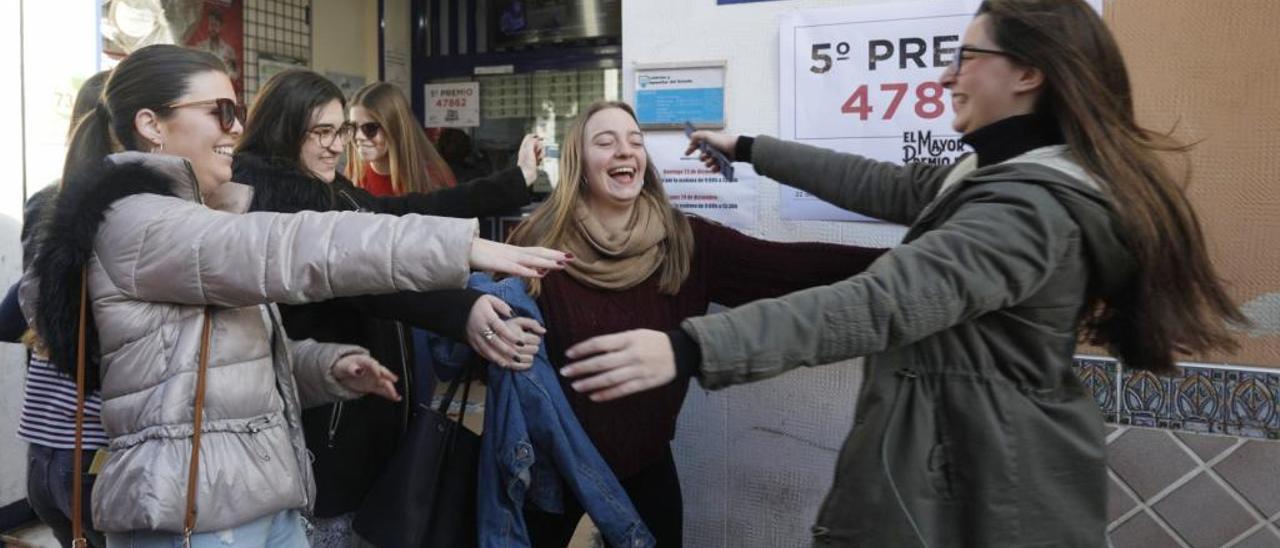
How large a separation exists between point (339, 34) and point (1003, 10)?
6078 mm

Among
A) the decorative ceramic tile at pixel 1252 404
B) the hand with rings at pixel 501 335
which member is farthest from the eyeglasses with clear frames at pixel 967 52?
the decorative ceramic tile at pixel 1252 404

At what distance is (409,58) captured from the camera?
7617mm

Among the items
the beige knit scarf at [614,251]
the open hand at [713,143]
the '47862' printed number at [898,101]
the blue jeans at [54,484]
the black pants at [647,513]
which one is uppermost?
the '47862' printed number at [898,101]

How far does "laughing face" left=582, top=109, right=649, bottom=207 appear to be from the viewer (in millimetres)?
3027

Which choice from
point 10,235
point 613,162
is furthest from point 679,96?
point 10,235

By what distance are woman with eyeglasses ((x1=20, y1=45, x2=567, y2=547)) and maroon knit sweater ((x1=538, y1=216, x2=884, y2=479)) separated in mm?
746

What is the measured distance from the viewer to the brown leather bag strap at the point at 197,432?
199 cm

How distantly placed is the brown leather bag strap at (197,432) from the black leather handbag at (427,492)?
2.39ft

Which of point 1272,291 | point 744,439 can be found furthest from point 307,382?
point 1272,291

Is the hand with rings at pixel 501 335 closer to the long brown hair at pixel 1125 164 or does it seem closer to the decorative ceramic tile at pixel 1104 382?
the long brown hair at pixel 1125 164

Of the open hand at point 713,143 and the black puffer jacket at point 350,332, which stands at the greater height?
the open hand at point 713,143

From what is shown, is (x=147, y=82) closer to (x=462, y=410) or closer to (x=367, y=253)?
(x=367, y=253)

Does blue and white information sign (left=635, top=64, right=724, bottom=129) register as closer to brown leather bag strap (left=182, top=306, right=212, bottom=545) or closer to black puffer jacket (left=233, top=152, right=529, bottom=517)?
black puffer jacket (left=233, top=152, right=529, bottom=517)

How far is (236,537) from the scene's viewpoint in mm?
2084
